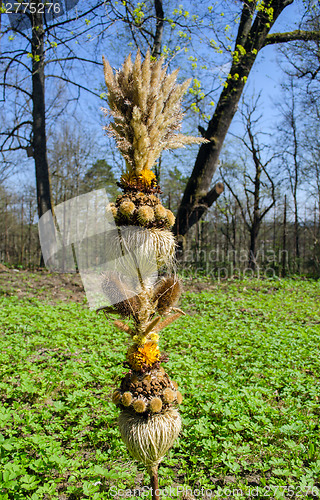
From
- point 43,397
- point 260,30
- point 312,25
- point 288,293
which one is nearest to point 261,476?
point 43,397

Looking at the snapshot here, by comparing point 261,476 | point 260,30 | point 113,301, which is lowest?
point 261,476

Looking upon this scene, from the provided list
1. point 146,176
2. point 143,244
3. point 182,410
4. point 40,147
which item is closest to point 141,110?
point 146,176

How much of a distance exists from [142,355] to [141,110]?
131cm

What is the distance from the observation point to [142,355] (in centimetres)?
180

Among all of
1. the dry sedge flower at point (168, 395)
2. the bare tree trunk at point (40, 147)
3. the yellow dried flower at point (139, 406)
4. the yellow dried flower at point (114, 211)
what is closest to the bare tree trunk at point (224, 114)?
the bare tree trunk at point (40, 147)

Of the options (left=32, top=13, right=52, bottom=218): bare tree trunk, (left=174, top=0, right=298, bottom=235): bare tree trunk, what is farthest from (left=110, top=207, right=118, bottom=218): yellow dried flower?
(left=32, top=13, right=52, bottom=218): bare tree trunk

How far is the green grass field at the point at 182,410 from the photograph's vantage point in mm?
2459

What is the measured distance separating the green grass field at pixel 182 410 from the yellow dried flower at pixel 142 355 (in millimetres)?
294

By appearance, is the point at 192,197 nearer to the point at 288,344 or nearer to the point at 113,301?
the point at 288,344

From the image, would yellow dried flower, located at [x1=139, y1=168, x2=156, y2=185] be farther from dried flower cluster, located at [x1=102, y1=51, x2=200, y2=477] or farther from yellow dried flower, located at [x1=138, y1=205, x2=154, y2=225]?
yellow dried flower, located at [x1=138, y1=205, x2=154, y2=225]

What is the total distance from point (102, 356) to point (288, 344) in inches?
115

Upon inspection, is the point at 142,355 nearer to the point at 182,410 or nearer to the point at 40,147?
the point at 182,410

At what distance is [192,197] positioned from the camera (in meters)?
7.96

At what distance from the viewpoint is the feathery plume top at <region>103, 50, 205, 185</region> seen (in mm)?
1705
